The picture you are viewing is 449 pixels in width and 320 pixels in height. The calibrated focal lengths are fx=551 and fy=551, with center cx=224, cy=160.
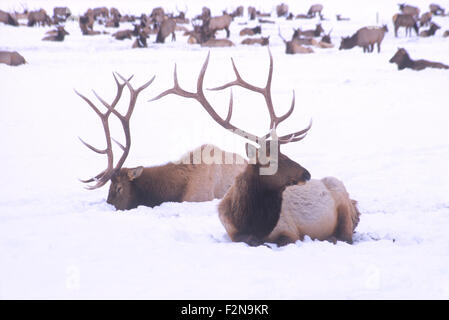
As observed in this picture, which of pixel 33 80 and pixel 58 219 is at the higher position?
pixel 33 80

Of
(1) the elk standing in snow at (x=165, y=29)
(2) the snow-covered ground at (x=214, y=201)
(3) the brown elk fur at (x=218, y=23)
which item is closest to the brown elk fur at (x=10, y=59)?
(2) the snow-covered ground at (x=214, y=201)

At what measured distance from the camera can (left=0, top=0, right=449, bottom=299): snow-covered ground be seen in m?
3.08

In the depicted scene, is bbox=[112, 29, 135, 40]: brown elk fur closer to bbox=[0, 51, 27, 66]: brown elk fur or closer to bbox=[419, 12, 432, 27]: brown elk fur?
bbox=[0, 51, 27, 66]: brown elk fur

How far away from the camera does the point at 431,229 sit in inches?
168

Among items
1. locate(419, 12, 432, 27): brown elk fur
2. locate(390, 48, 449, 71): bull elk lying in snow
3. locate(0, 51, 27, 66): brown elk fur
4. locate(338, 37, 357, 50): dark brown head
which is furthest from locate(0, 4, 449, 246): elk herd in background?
locate(419, 12, 432, 27): brown elk fur

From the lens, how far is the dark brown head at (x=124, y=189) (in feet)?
16.8

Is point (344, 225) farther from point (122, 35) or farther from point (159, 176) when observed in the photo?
point (122, 35)

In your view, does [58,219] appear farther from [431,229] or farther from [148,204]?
[431,229]

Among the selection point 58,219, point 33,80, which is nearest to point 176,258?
point 58,219

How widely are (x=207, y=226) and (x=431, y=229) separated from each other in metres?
1.74

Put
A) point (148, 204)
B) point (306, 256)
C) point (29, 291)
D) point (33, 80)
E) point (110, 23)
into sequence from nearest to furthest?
1. point (29, 291)
2. point (306, 256)
3. point (148, 204)
4. point (33, 80)
5. point (110, 23)

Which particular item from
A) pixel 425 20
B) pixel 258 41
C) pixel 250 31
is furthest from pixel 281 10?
pixel 258 41

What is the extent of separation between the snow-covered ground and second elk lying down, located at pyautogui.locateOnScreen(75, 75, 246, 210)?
174 millimetres

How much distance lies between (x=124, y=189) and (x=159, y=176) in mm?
415
